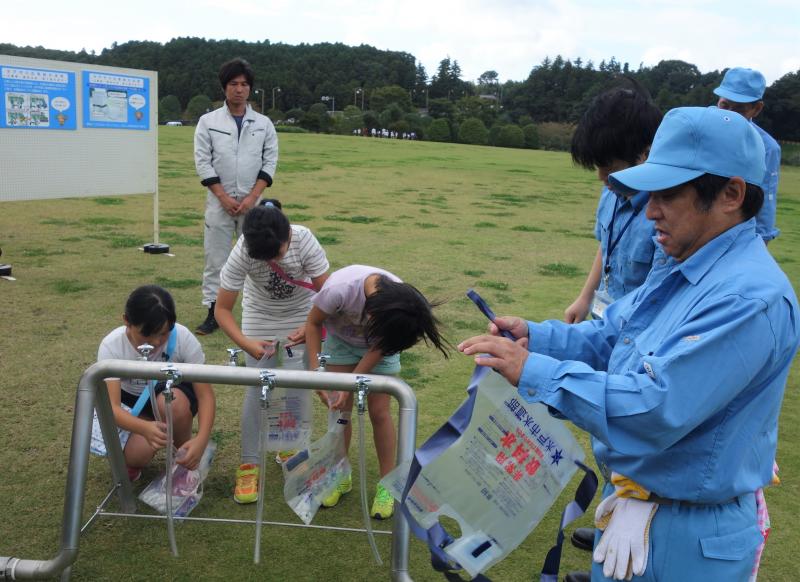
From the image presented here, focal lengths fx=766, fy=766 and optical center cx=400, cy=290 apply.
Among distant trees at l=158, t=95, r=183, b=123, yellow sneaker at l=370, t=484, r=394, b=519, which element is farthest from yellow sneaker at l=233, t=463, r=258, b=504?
distant trees at l=158, t=95, r=183, b=123

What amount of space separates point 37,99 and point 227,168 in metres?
2.61

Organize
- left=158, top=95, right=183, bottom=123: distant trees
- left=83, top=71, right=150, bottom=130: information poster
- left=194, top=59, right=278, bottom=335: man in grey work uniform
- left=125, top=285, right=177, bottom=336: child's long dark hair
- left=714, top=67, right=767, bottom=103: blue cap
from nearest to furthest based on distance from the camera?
left=125, top=285, right=177, bottom=336: child's long dark hair
left=714, top=67, right=767, bottom=103: blue cap
left=194, top=59, right=278, bottom=335: man in grey work uniform
left=83, top=71, right=150, bottom=130: information poster
left=158, top=95, right=183, bottom=123: distant trees

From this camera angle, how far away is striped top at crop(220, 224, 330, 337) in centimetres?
387

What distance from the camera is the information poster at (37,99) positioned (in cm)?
722

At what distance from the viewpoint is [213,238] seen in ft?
20.8

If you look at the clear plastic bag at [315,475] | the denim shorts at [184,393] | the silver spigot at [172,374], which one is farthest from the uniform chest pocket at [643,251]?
the denim shorts at [184,393]

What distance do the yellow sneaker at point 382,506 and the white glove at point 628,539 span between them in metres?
1.87

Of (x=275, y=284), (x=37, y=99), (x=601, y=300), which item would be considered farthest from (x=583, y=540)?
(x=37, y=99)

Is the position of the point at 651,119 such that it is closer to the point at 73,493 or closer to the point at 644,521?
the point at 644,521

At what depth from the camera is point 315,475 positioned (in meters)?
2.99

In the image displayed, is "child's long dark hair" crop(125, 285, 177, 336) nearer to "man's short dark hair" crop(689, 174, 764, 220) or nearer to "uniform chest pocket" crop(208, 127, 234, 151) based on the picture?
"man's short dark hair" crop(689, 174, 764, 220)

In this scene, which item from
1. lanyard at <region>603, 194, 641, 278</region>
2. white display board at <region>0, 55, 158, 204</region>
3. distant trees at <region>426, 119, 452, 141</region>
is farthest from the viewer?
distant trees at <region>426, 119, 452, 141</region>

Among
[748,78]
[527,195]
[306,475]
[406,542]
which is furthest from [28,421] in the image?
[527,195]

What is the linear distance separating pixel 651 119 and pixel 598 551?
159cm
